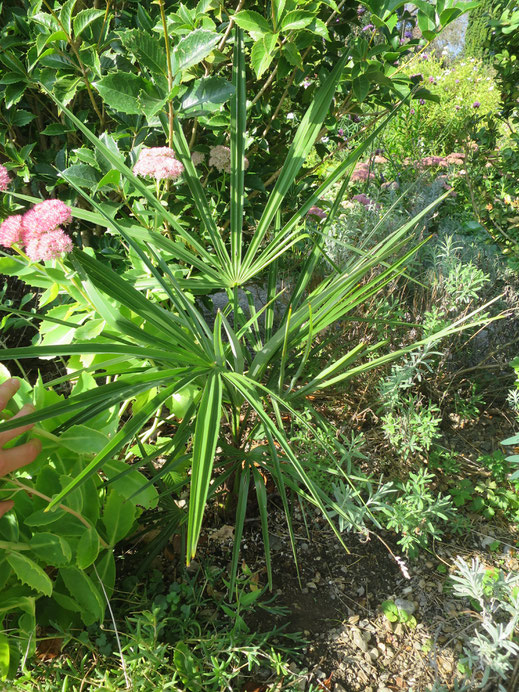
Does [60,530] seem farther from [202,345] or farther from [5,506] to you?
[202,345]

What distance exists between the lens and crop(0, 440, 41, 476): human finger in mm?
840

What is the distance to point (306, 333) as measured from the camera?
124 centimetres

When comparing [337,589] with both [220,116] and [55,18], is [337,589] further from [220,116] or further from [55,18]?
[55,18]

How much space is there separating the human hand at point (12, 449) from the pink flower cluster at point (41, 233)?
256 millimetres


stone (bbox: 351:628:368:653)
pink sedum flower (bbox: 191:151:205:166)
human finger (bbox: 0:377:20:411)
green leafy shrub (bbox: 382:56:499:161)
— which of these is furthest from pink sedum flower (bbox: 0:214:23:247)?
A: green leafy shrub (bbox: 382:56:499:161)

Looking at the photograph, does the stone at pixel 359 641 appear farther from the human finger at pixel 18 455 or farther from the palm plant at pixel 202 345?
the human finger at pixel 18 455

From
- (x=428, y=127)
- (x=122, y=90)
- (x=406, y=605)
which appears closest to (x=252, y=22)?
(x=122, y=90)

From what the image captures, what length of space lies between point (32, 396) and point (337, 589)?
919 millimetres

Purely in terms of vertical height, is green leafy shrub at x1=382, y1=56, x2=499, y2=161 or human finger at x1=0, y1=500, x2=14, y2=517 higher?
green leafy shrub at x1=382, y1=56, x2=499, y2=161

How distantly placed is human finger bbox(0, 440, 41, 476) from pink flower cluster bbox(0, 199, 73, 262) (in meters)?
0.35

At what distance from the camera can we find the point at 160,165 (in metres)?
1.10

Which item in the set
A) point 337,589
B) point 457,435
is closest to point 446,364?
point 457,435

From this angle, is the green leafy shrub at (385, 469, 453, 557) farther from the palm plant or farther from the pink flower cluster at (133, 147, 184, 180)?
the pink flower cluster at (133, 147, 184, 180)

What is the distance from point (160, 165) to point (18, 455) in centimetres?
69
